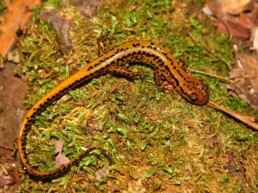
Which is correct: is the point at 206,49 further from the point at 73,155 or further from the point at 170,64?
the point at 73,155

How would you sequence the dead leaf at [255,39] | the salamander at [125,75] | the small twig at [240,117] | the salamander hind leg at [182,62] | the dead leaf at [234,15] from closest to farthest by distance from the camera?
the salamander at [125,75] < the small twig at [240,117] < the salamander hind leg at [182,62] < the dead leaf at [255,39] < the dead leaf at [234,15]

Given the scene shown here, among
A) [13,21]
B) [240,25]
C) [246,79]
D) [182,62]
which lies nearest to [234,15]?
[240,25]

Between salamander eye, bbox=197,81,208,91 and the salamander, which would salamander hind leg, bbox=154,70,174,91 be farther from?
salamander eye, bbox=197,81,208,91

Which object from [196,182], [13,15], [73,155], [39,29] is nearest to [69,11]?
[39,29]

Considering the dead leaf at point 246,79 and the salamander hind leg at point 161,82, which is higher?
the salamander hind leg at point 161,82

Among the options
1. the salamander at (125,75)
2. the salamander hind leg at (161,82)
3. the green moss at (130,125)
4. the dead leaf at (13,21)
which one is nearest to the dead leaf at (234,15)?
the green moss at (130,125)

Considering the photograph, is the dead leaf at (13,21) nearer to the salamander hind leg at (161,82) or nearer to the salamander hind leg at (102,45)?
the salamander hind leg at (102,45)
